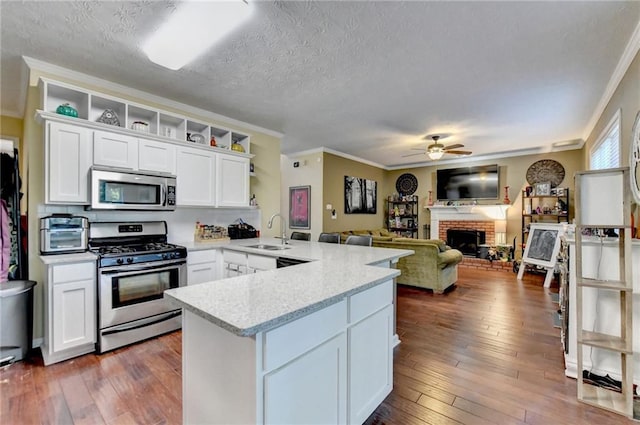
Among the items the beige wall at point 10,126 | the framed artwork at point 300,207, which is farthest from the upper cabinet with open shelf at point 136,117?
the framed artwork at point 300,207

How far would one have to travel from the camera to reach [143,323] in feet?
8.93

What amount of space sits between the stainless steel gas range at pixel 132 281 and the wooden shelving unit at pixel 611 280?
11.4ft

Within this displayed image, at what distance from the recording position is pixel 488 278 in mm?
5312

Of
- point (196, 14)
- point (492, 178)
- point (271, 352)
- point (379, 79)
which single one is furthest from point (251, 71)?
point (492, 178)

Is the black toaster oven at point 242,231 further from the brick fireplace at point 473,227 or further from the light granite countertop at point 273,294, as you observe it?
the brick fireplace at point 473,227

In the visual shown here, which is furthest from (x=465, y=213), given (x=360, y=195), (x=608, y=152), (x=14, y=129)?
(x=14, y=129)

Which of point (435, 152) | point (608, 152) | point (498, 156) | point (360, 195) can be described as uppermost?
point (498, 156)

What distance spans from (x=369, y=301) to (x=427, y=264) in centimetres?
305

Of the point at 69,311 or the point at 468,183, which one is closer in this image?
the point at 69,311

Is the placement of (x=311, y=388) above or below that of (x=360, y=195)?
below

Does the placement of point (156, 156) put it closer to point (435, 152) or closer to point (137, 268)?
point (137, 268)

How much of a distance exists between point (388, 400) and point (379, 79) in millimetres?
2872

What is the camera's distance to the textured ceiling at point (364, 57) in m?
1.96

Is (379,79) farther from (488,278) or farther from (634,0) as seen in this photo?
(488,278)
